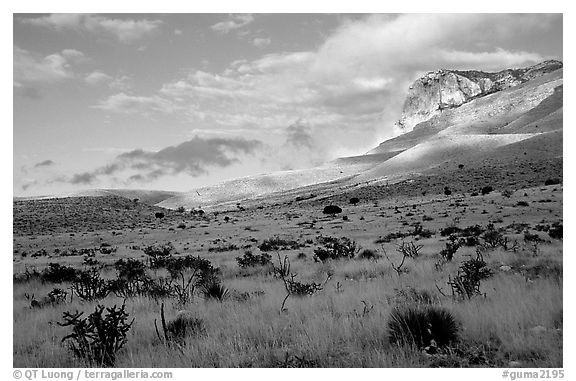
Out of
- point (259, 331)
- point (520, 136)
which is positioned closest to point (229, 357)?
point (259, 331)

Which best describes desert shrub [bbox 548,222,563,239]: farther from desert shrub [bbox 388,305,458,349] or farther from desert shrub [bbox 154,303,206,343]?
desert shrub [bbox 154,303,206,343]

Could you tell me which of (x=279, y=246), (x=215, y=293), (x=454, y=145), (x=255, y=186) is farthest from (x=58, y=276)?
(x=255, y=186)

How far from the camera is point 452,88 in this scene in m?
168

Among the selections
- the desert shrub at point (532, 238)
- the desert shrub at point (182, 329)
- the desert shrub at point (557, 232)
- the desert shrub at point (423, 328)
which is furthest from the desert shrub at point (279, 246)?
the desert shrub at point (423, 328)

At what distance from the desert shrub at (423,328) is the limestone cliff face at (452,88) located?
15595cm

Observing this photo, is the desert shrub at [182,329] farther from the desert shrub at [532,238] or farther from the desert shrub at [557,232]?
the desert shrub at [532,238]

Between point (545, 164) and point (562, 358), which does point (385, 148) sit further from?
point (562, 358)

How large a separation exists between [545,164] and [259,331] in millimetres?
35924

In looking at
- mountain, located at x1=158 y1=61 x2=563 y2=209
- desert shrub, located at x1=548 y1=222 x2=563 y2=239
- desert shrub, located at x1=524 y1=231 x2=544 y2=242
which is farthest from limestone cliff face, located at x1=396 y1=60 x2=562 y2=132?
desert shrub, located at x1=548 y1=222 x2=563 y2=239

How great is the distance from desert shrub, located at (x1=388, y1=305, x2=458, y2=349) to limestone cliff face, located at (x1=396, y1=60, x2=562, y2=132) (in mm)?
155953

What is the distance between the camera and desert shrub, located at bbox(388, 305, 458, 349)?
4500mm

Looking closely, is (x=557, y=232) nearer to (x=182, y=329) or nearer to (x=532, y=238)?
(x=532, y=238)

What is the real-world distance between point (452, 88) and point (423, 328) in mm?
181137
